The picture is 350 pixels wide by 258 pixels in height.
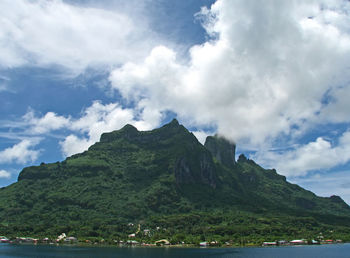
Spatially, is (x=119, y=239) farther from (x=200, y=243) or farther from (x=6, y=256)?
(x=6, y=256)

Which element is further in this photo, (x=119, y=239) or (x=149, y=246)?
(x=119, y=239)

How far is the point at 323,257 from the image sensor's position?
134 m

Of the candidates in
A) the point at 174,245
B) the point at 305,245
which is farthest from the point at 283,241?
the point at 174,245

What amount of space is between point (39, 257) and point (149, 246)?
212 ft

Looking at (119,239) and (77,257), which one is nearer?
(77,257)

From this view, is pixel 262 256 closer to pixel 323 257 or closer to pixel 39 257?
pixel 323 257

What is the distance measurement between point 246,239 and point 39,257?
362ft

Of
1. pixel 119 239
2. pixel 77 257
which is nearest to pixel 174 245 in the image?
pixel 119 239

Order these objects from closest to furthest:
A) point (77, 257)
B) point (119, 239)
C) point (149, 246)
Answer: point (77, 257)
point (149, 246)
point (119, 239)

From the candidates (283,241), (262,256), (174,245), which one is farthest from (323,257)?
(174,245)

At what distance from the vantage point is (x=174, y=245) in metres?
184

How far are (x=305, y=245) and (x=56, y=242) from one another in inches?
5593

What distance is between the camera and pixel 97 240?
193 metres

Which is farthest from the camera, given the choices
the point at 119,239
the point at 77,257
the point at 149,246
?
the point at 119,239
